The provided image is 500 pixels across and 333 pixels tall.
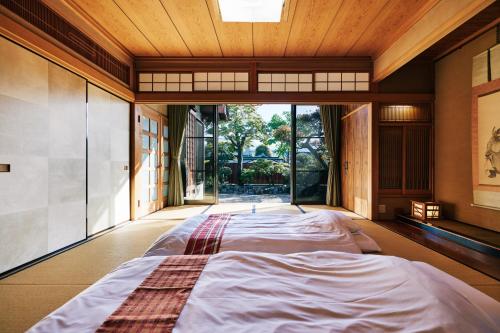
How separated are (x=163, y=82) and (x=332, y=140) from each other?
381 cm

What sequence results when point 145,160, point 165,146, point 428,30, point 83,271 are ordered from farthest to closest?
point 165,146
point 145,160
point 428,30
point 83,271

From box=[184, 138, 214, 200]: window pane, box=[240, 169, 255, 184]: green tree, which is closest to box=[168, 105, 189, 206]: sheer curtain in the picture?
box=[184, 138, 214, 200]: window pane

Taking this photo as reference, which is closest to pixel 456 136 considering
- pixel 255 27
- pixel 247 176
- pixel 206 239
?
pixel 255 27

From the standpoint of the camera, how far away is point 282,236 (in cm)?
224

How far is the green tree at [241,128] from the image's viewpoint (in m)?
9.89

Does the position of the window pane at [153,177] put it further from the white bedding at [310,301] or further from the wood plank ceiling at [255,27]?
the white bedding at [310,301]

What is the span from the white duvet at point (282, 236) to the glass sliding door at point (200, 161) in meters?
3.62

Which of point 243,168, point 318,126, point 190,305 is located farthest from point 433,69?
point 243,168

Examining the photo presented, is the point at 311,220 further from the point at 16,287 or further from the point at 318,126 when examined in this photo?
the point at 318,126

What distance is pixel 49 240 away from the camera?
9.08ft

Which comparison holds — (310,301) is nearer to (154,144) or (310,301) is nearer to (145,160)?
(145,160)

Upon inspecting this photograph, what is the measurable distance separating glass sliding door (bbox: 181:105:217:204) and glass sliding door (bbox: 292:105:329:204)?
6.38 feet

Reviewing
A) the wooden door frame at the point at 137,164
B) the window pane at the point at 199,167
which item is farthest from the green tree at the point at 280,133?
the wooden door frame at the point at 137,164

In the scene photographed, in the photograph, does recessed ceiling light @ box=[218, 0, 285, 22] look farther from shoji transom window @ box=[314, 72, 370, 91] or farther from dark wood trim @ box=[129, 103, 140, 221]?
dark wood trim @ box=[129, 103, 140, 221]
